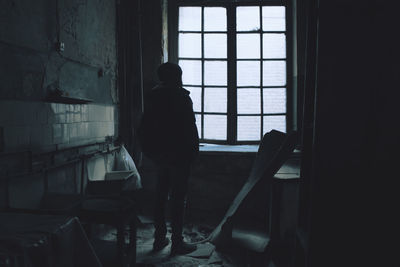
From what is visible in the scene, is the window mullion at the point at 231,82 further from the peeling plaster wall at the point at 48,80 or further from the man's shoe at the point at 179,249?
the man's shoe at the point at 179,249

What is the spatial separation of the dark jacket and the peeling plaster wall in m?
0.64

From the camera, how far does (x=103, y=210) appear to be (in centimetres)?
199

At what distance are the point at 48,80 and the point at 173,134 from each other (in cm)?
107

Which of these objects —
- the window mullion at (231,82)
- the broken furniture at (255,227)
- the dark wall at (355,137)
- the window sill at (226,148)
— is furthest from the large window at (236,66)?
the dark wall at (355,137)

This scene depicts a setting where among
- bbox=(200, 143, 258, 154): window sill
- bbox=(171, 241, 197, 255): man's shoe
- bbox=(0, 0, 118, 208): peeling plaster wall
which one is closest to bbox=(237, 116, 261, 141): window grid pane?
bbox=(200, 143, 258, 154): window sill

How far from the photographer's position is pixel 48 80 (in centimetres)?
240

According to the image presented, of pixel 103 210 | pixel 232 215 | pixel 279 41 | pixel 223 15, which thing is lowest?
pixel 232 215

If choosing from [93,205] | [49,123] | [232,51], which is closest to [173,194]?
[93,205]

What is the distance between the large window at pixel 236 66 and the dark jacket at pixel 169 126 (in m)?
1.61

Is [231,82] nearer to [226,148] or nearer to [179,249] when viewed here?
[226,148]

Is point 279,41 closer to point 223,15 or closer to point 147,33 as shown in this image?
point 223,15

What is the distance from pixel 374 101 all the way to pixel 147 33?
10.4 feet

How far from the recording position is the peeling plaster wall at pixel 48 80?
2.01 metres

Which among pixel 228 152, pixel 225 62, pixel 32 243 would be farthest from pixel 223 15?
pixel 32 243
